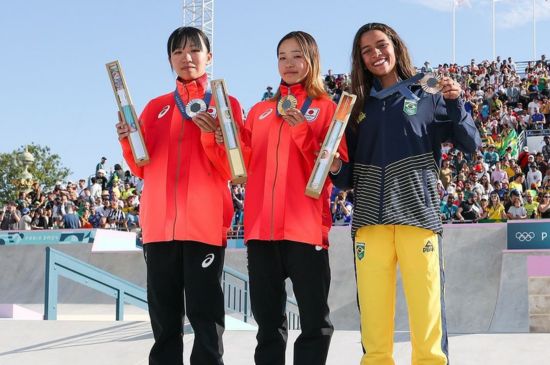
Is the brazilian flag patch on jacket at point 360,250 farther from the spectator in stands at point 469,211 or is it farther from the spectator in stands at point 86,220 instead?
the spectator in stands at point 86,220

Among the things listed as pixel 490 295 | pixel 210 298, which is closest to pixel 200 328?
pixel 210 298

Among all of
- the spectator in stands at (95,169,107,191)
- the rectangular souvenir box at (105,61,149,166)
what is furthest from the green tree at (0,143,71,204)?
the rectangular souvenir box at (105,61,149,166)

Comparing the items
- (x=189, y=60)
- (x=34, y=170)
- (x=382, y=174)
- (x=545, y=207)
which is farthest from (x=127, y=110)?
(x=34, y=170)

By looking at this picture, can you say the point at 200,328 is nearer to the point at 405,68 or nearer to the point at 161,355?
the point at 161,355

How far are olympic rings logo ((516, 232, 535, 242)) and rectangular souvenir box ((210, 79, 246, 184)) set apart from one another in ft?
33.5

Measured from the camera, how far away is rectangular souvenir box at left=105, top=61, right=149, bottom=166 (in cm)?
419

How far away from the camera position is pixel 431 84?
3850mm

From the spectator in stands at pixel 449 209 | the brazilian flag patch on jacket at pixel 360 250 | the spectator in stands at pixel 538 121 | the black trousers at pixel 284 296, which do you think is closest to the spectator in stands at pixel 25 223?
the spectator in stands at pixel 449 209

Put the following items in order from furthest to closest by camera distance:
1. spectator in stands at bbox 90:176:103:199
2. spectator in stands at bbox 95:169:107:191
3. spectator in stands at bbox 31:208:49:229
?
1. spectator in stands at bbox 95:169:107:191
2. spectator in stands at bbox 90:176:103:199
3. spectator in stands at bbox 31:208:49:229

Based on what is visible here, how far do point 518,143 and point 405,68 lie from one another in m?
17.9

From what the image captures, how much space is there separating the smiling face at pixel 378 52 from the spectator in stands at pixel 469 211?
11.5 m

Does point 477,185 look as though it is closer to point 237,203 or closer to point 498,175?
point 498,175

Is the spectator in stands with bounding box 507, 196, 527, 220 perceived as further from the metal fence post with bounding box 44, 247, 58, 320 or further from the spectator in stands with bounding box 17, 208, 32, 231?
the spectator in stands with bounding box 17, 208, 32, 231

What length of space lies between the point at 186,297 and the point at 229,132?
905 mm
